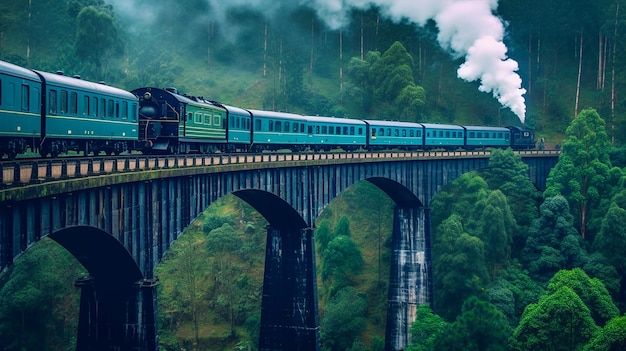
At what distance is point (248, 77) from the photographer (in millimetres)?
105062

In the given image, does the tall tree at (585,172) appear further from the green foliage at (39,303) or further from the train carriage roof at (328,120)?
the green foliage at (39,303)

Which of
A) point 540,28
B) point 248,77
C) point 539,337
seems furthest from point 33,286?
point 540,28

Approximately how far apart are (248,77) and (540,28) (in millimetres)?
41100

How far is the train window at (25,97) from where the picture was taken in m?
22.8

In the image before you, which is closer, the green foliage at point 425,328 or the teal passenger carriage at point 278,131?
the teal passenger carriage at point 278,131

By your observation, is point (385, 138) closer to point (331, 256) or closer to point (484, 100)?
point (331, 256)

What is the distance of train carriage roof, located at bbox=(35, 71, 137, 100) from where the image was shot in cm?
2491

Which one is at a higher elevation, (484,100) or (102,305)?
(484,100)

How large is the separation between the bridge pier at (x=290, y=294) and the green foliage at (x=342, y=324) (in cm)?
1426

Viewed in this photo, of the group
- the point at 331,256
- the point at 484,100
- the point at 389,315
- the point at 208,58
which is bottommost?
the point at 389,315

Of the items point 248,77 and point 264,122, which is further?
point 248,77

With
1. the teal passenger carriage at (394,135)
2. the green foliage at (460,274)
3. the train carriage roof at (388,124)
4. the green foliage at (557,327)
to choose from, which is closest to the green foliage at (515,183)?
the teal passenger carriage at (394,135)

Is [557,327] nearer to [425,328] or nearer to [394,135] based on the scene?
[425,328]

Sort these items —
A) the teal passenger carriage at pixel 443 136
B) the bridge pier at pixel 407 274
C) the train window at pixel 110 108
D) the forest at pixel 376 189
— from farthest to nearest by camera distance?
the teal passenger carriage at pixel 443 136 → the bridge pier at pixel 407 274 → the forest at pixel 376 189 → the train window at pixel 110 108
